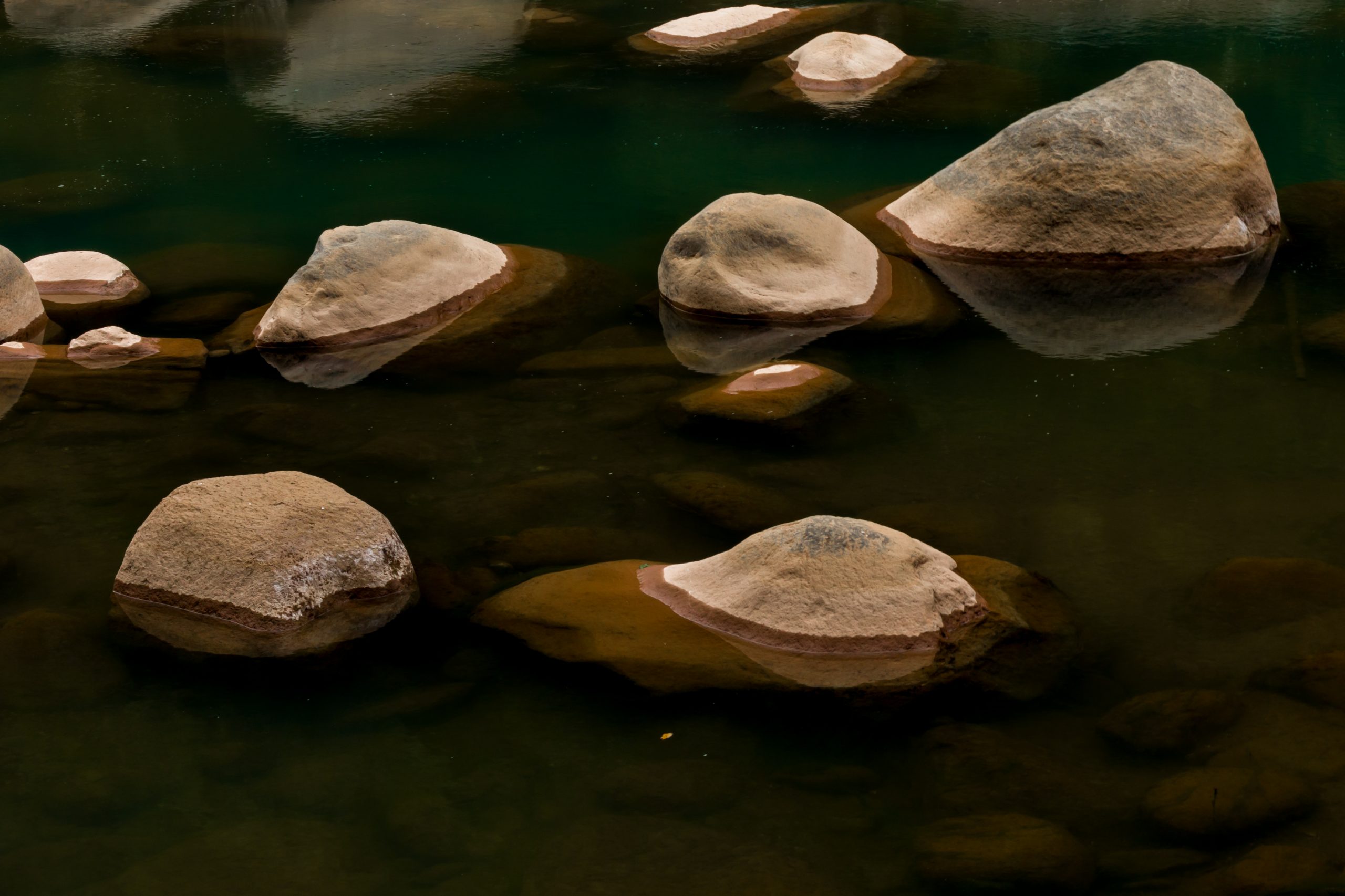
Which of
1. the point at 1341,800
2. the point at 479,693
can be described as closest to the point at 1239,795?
the point at 1341,800

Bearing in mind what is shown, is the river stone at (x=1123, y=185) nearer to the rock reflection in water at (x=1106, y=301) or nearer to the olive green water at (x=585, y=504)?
the rock reflection in water at (x=1106, y=301)

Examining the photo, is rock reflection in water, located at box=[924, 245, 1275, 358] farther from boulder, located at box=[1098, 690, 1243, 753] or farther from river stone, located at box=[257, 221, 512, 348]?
boulder, located at box=[1098, 690, 1243, 753]

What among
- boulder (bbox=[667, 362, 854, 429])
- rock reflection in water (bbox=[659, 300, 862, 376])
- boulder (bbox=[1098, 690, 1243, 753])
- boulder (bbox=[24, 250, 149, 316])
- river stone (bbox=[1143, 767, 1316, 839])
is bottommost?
boulder (bbox=[24, 250, 149, 316])

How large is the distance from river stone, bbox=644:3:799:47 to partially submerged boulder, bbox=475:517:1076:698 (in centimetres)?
1231

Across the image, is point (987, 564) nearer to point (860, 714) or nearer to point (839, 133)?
point (860, 714)

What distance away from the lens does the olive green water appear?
552 cm

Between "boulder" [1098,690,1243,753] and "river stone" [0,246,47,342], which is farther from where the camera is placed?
"river stone" [0,246,47,342]

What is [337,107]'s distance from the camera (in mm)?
15914

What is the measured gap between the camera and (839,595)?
6266 mm

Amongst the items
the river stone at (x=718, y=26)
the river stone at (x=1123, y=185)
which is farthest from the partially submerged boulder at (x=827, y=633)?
the river stone at (x=718, y=26)

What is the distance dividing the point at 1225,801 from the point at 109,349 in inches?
306

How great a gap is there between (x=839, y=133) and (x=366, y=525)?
8803 mm

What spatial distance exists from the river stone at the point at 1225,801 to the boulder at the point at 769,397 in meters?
3.53

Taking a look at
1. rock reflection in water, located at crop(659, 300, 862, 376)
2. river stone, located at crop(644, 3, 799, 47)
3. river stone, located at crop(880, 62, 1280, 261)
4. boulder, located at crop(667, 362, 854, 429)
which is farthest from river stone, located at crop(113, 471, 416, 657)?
river stone, located at crop(644, 3, 799, 47)
